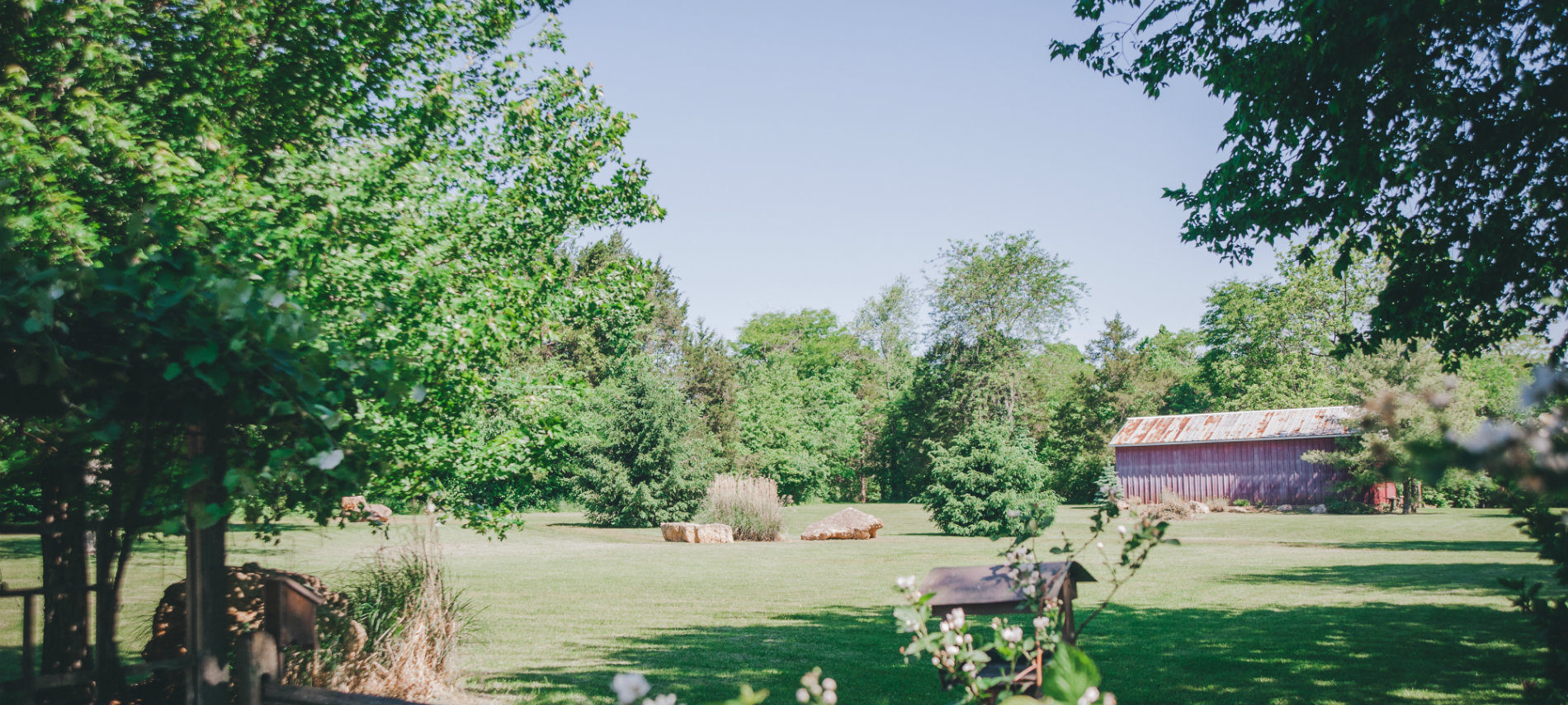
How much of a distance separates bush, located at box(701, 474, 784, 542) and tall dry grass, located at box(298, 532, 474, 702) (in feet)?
57.4

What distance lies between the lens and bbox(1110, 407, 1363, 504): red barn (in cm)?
3691

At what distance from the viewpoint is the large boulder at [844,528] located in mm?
24547

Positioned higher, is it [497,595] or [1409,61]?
[1409,61]

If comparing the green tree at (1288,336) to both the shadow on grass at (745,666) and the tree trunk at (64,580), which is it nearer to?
the shadow on grass at (745,666)

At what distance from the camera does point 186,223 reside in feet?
17.0

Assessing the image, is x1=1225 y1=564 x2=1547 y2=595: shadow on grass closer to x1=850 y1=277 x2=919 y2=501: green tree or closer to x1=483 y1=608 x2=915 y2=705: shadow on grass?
x1=483 y1=608 x2=915 y2=705: shadow on grass

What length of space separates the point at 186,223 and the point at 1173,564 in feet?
52.1

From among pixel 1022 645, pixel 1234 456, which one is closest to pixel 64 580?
pixel 1022 645

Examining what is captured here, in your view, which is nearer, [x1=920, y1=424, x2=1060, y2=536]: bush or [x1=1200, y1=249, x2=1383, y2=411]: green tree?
[x1=920, y1=424, x2=1060, y2=536]: bush

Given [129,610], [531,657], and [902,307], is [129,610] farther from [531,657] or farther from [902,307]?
[902,307]

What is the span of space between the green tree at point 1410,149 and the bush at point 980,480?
1563 centimetres

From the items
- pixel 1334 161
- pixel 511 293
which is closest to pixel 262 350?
pixel 511 293

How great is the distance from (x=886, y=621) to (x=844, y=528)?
14.5 meters

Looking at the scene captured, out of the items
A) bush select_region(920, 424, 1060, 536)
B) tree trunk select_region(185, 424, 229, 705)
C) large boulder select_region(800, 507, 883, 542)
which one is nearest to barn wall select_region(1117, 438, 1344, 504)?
bush select_region(920, 424, 1060, 536)
